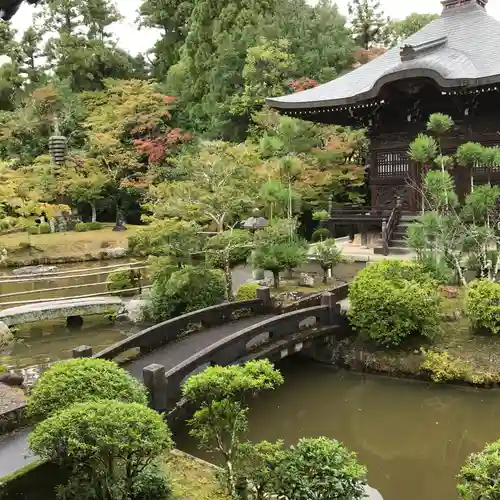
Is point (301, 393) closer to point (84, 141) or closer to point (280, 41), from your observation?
point (280, 41)

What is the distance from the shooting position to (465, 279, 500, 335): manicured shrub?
970 centimetres

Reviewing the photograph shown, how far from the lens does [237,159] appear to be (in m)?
14.1

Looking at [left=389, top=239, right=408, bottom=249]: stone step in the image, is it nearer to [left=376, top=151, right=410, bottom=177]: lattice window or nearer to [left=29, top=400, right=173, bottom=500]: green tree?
[left=376, top=151, right=410, bottom=177]: lattice window

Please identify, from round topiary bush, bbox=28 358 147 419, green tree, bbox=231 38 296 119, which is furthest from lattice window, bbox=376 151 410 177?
round topiary bush, bbox=28 358 147 419

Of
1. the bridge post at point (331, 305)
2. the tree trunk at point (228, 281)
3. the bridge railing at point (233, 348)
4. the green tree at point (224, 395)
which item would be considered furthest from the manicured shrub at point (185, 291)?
the green tree at point (224, 395)

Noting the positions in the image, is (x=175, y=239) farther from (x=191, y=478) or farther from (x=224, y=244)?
(x=191, y=478)

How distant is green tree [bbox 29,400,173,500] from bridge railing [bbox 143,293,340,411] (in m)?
1.87

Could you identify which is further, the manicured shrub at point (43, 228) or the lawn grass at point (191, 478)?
the manicured shrub at point (43, 228)

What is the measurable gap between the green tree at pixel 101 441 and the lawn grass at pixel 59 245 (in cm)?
2022

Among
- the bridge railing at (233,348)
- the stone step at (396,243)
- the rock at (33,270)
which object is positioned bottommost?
the rock at (33,270)

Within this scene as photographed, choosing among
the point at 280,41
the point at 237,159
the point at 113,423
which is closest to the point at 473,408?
the point at 113,423

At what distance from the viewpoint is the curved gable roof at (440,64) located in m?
15.1

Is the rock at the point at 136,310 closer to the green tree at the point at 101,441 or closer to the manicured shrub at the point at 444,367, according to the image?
the manicured shrub at the point at 444,367

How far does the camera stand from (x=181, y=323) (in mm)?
10164
